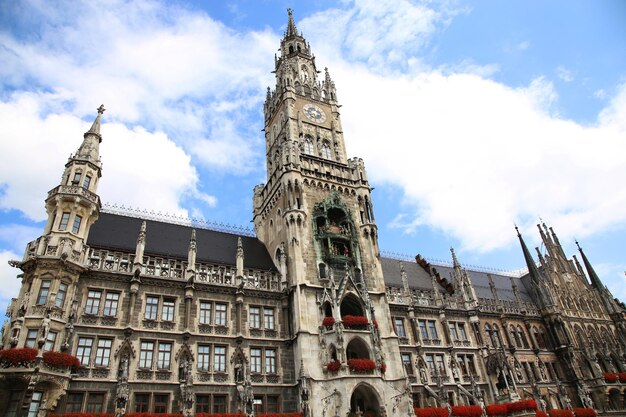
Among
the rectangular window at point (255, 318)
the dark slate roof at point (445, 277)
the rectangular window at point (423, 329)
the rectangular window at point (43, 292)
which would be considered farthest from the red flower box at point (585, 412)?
the rectangular window at point (43, 292)

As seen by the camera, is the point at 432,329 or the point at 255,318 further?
the point at 432,329

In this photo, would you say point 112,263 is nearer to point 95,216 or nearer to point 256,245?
point 95,216

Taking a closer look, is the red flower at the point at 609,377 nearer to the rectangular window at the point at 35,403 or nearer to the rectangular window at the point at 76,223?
the rectangular window at the point at 35,403

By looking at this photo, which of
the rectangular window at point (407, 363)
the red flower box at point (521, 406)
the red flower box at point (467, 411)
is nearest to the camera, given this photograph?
the red flower box at point (467, 411)

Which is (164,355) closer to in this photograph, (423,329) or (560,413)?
(423,329)

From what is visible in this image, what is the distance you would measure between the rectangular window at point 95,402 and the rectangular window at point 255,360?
10138mm

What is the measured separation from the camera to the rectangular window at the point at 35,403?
25.3 meters

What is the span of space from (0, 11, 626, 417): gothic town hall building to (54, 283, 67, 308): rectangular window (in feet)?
0.32

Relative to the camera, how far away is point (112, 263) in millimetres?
32688

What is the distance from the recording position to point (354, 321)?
3506cm

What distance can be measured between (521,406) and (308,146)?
31480 millimetres

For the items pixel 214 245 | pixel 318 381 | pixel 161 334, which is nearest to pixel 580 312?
pixel 318 381

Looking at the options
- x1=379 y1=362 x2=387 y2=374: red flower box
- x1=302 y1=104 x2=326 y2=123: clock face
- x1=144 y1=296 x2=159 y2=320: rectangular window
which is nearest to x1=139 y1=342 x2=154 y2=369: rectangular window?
x1=144 y1=296 x2=159 y2=320: rectangular window

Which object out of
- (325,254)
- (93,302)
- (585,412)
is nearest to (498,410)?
(585,412)
